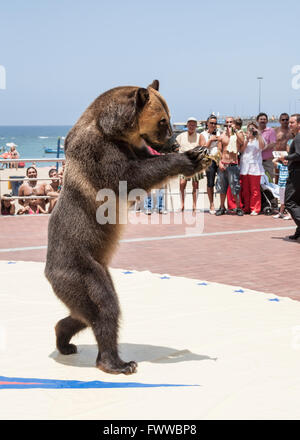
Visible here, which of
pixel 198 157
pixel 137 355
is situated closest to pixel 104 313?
pixel 137 355

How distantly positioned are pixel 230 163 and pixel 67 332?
9.04 metres

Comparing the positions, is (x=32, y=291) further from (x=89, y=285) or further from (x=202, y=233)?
(x=202, y=233)

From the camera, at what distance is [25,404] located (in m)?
3.60

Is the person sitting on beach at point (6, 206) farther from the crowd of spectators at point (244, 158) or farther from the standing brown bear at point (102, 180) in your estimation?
the standing brown bear at point (102, 180)

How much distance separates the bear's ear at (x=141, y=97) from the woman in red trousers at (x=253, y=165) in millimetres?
9466

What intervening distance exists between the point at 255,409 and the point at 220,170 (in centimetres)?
995

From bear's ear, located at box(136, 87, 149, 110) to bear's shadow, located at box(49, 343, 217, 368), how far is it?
192cm

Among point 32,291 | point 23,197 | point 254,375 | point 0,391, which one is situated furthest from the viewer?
point 23,197

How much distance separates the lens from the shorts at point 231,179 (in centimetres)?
1303

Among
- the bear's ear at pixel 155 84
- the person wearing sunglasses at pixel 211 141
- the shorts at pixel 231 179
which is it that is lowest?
the shorts at pixel 231 179

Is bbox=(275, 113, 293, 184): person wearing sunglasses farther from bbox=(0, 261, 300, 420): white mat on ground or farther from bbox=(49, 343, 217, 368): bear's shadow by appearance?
bbox=(49, 343, 217, 368): bear's shadow

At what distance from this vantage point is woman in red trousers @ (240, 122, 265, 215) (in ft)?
42.3

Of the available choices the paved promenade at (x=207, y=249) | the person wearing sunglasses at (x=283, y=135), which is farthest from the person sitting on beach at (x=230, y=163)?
the person wearing sunglasses at (x=283, y=135)

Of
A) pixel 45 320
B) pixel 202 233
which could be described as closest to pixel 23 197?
pixel 202 233
